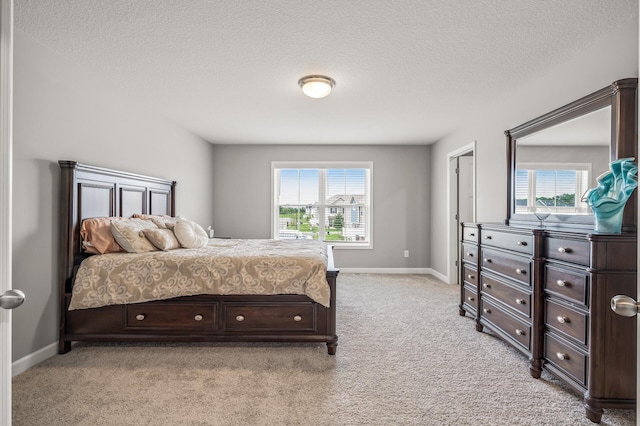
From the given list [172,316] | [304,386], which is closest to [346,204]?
[172,316]

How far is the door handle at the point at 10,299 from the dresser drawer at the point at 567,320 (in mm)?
2587

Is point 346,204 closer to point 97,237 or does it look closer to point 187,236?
point 187,236

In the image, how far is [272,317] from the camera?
265cm

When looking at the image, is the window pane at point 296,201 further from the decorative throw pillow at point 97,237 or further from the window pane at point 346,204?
the decorative throw pillow at point 97,237

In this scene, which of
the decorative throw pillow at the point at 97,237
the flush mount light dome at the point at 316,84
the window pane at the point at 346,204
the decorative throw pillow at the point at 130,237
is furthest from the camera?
the window pane at the point at 346,204

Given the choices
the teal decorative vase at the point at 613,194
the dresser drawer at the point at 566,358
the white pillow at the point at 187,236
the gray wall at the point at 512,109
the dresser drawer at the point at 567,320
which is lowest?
the dresser drawer at the point at 566,358

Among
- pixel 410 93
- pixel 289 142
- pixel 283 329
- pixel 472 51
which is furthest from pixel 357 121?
pixel 283 329

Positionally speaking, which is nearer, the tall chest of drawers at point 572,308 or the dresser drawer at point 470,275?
the tall chest of drawers at point 572,308

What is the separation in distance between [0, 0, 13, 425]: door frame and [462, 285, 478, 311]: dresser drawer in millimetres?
3360

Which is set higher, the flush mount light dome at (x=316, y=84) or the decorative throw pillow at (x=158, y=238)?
the flush mount light dome at (x=316, y=84)

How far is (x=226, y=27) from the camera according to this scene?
221cm

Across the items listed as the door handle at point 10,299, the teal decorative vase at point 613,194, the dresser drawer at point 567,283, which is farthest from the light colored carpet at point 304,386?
the door handle at point 10,299

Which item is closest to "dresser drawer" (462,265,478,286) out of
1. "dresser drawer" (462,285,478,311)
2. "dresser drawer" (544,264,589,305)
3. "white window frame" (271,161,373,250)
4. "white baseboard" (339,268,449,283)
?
"dresser drawer" (462,285,478,311)

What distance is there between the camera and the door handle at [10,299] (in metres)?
0.80
